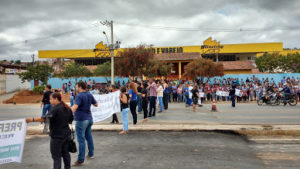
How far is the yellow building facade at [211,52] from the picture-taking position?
152 ft

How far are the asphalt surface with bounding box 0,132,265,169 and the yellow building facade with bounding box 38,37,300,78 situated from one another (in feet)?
121

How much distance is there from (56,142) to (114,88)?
628 centimetres

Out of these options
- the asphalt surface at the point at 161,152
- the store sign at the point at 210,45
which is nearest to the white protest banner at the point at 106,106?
the asphalt surface at the point at 161,152

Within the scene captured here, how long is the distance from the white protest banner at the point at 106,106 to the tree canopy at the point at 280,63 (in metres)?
34.9

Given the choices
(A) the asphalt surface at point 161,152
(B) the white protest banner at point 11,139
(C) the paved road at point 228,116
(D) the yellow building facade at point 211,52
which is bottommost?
(A) the asphalt surface at point 161,152

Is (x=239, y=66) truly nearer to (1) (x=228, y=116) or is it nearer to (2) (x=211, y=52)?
(2) (x=211, y=52)

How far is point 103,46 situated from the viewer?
155 ft

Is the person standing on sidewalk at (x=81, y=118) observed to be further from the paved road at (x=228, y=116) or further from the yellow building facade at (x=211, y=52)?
the yellow building facade at (x=211, y=52)

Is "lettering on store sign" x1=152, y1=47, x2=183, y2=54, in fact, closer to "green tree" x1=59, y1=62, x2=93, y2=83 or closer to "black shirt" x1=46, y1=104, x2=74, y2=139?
"green tree" x1=59, y1=62, x2=93, y2=83

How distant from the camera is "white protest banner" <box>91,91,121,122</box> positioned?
31.0 ft

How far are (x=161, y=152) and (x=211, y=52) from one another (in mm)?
44698

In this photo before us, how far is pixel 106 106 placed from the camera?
9719 millimetres

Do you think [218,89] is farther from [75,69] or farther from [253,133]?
[75,69]

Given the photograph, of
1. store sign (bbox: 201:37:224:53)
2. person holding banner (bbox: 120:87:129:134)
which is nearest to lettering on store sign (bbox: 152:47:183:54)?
store sign (bbox: 201:37:224:53)
